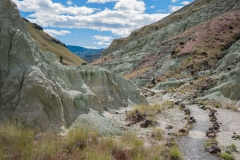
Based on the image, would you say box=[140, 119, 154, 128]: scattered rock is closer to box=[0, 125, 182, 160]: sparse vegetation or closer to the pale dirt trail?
the pale dirt trail

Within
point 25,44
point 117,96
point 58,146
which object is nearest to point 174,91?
point 117,96

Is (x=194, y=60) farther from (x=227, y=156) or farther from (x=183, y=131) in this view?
(x=227, y=156)

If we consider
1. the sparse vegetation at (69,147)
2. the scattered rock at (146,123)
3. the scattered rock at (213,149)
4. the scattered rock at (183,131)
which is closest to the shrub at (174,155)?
the sparse vegetation at (69,147)

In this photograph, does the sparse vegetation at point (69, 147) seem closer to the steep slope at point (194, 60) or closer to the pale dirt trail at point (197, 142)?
the pale dirt trail at point (197, 142)

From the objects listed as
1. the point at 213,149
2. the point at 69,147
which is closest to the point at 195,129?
the point at 213,149

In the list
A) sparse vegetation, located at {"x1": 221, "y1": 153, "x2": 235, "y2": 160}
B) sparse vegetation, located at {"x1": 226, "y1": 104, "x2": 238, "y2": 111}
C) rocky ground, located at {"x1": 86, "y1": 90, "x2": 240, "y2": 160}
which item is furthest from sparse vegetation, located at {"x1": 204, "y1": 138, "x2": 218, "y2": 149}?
sparse vegetation, located at {"x1": 226, "y1": 104, "x2": 238, "y2": 111}

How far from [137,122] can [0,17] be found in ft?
34.5

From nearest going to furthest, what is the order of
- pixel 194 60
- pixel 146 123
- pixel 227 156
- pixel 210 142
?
pixel 227 156 → pixel 210 142 → pixel 146 123 → pixel 194 60

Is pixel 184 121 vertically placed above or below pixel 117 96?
below

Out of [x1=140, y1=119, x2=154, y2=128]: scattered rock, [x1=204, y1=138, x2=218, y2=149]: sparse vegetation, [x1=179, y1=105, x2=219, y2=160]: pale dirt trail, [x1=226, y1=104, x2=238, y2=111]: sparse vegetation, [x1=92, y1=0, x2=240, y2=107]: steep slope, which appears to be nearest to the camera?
[x1=179, y1=105, x2=219, y2=160]: pale dirt trail

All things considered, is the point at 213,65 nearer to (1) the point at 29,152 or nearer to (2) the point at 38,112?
(2) the point at 38,112

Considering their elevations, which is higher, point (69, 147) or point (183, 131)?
point (69, 147)

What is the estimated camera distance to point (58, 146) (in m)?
7.55

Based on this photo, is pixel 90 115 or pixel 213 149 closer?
pixel 213 149
